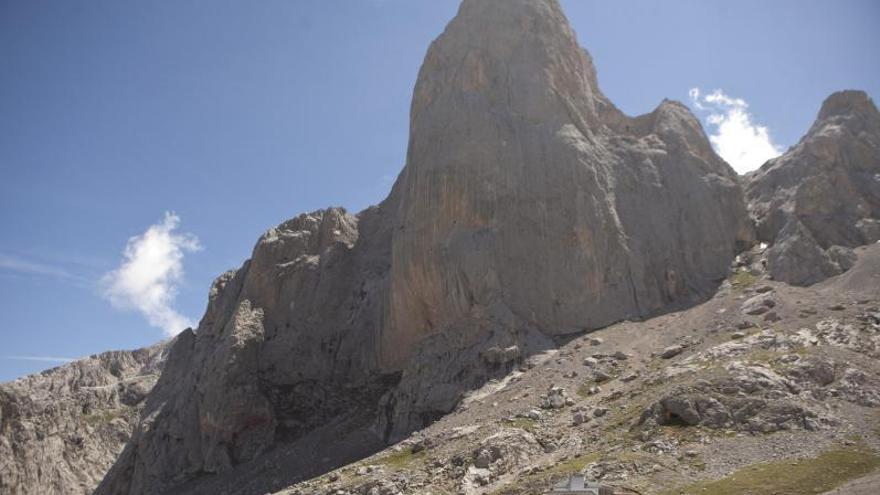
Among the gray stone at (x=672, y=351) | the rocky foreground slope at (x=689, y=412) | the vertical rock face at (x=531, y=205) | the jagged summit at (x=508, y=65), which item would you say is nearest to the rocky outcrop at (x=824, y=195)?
the rocky foreground slope at (x=689, y=412)

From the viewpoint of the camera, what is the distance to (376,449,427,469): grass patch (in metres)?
61.8

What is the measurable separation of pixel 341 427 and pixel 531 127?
42438mm

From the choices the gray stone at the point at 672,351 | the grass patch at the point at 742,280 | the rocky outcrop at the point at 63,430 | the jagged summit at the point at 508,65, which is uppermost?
the jagged summit at the point at 508,65

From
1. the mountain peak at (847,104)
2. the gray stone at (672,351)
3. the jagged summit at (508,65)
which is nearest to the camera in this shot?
the gray stone at (672,351)

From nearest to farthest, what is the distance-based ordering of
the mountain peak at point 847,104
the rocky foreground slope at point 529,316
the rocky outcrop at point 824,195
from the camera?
the rocky foreground slope at point 529,316
the rocky outcrop at point 824,195
the mountain peak at point 847,104

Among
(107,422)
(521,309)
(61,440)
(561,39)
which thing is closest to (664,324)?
(521,309)

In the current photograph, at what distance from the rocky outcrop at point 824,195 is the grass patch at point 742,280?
8.78 feet

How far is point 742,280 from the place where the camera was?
83500mm

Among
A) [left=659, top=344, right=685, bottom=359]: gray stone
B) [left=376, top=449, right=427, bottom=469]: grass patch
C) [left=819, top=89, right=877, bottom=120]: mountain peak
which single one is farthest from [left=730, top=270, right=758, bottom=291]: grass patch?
[left=376, top=449, right=427, bottom=469]: grass patch

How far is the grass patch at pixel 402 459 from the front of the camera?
61.8 meters

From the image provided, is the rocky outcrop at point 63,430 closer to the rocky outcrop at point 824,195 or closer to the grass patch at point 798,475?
the grass patch at point 798,475

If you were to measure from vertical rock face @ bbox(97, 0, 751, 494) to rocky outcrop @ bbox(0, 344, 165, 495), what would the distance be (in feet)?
48.5

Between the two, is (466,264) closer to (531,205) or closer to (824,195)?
(531,205)

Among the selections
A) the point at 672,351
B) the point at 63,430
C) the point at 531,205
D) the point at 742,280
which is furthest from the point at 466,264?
the point at 63,430
